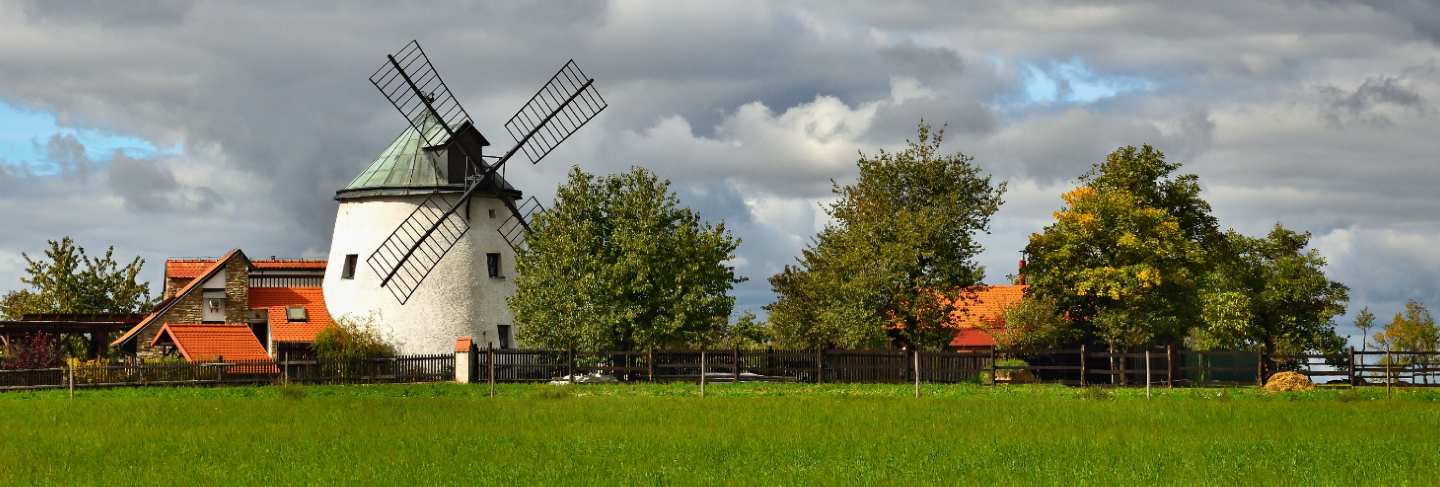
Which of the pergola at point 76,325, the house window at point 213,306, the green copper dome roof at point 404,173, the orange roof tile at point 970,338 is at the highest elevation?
the green copper dome roof at point 404,173

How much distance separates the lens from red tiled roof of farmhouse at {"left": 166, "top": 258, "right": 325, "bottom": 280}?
221ft

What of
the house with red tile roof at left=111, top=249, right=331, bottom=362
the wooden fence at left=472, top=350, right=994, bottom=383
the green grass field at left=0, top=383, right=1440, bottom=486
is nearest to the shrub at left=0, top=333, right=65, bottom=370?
the house with red tile roof at left=111, top=249, right=331, bottom=362

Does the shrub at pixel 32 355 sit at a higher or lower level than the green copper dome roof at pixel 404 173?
lower

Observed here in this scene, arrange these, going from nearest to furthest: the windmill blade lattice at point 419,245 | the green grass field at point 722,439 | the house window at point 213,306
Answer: the green grass field at point 722,439 → the windmill blade lattice at point 419,245 → the house window at point 213,306

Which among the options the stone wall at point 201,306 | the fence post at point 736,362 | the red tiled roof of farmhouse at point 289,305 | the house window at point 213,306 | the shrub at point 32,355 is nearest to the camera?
the fence post at point 736,362

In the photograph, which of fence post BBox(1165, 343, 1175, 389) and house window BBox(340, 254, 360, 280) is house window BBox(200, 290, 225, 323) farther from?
fence post BBox(1165, 343, 1175, 389)

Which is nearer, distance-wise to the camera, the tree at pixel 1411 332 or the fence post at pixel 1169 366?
the fence post at pixel 1169 366

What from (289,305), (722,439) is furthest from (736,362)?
(722,439)

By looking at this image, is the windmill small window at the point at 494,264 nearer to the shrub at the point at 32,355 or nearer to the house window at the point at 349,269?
the house window at the point at 349,269

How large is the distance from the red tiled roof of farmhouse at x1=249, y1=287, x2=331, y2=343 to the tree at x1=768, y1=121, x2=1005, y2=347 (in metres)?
18.5

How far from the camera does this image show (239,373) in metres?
55.2

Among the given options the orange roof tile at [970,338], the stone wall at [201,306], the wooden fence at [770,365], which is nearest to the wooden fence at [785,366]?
the wooden fence at [770,365]

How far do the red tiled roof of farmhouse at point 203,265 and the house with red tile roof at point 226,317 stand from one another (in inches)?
3.4

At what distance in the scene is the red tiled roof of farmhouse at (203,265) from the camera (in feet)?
221
